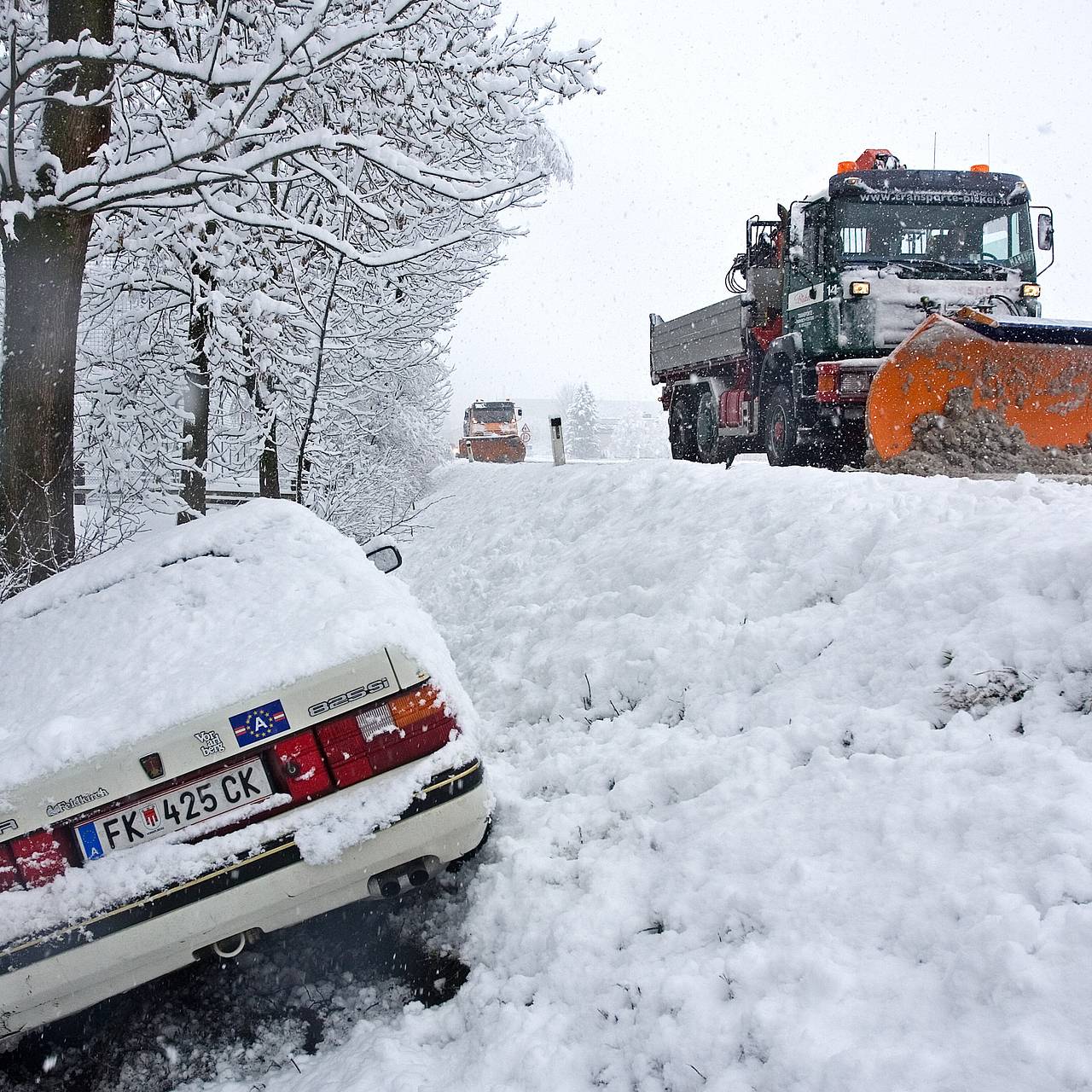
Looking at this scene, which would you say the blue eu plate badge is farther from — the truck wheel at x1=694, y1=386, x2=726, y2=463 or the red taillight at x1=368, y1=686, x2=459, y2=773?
the truck wheel at x1=694, y1=386, x2=726, y2=463

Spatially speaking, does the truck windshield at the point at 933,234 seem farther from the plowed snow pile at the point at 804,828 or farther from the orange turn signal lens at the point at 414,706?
the orange turn signal lens at the point at 414,706

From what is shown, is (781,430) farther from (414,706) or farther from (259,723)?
(259,723)

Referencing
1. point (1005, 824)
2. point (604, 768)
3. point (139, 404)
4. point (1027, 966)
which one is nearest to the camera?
point (1027, 966)

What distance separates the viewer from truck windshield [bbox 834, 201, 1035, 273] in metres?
8.70

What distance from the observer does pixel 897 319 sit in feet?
27.4

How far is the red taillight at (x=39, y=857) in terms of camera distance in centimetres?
235

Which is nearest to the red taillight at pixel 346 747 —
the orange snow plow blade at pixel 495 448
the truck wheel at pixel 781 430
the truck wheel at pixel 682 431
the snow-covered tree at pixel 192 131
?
the snow-covered tree at pixel 192 131

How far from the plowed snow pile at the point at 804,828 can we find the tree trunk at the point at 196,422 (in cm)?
461

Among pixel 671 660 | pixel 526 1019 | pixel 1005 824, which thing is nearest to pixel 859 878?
pixel 1005 824

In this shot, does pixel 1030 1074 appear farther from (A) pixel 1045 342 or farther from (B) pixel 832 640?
(A) pixel 1045 342

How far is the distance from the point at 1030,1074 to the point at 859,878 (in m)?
0.72

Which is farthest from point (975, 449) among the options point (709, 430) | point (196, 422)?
point (196, 422)

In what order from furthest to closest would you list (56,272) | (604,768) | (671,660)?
(56,272) < (671,660) < (604,768)

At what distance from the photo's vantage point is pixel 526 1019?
97.0 inches
